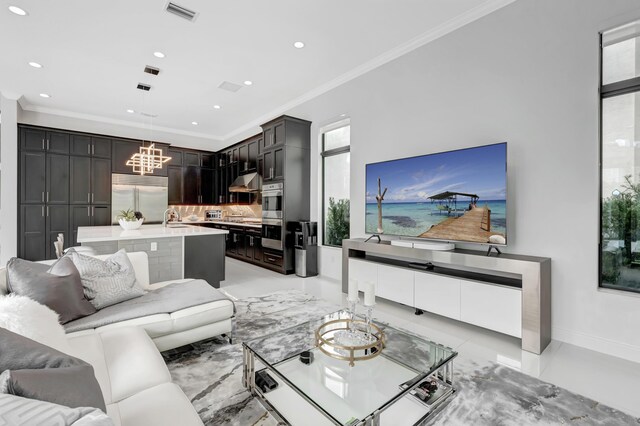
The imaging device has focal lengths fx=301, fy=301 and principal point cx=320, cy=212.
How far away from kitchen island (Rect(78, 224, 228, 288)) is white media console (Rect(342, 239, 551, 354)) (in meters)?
2.32

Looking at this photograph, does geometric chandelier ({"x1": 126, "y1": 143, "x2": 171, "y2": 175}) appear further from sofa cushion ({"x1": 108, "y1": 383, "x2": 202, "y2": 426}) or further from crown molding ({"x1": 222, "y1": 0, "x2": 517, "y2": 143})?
sofa cushion ({"x1": 108, "y1": 383, "x2": 202, "y2": 426})

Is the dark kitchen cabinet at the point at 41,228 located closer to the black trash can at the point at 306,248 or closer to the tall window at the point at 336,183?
the black trash can at the point at 306,248

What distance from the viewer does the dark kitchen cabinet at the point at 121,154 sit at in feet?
22.6

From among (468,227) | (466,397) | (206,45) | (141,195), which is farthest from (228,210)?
(466,397)

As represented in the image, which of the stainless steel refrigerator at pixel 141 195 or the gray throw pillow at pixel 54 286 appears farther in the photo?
the stainless steel refrigerator at pixel 141 195

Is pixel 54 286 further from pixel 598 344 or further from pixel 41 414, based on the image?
pixel 598 344

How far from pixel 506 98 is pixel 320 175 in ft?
10.3

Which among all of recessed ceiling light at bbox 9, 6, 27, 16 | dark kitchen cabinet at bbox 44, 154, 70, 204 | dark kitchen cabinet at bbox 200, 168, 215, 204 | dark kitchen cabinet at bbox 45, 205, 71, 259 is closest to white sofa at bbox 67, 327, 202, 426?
recessed ceiling light at bbox 9, 6, 27, 16

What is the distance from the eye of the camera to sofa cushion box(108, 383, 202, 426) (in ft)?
3.67

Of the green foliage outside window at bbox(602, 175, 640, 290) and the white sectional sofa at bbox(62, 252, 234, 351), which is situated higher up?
the green foliage outside window at bbox(602, 175, 640, 290)

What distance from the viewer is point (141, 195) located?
7.22 metres

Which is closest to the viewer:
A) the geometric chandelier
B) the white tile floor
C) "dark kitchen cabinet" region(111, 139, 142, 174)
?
the white tile floor

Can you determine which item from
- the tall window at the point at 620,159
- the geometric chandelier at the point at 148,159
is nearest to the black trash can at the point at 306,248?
the geometric chandelier at the point at 148,159

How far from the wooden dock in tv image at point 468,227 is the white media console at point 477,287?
171 mm
